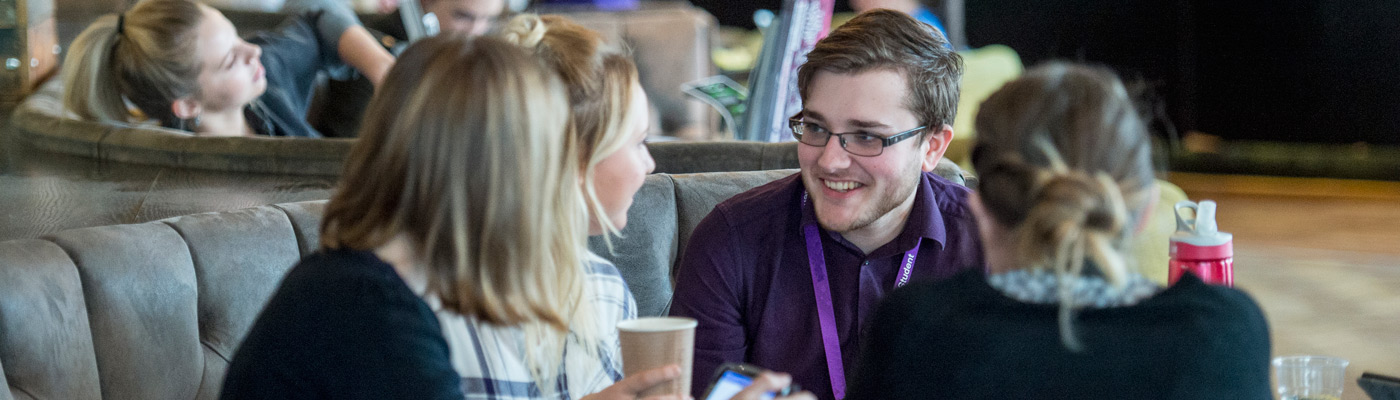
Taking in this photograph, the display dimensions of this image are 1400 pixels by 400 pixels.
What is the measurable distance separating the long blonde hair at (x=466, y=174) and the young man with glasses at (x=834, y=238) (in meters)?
0.58

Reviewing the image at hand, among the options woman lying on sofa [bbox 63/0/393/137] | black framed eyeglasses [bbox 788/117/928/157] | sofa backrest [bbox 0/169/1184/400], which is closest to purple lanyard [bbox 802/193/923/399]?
black framed eyeglasses [bbox 788/117/928/157]

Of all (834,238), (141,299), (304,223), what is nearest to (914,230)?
(834,238)

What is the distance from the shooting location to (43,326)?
1.35m

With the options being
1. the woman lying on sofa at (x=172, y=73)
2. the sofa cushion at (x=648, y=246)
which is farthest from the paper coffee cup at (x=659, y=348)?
the woman lying on sofa at (x=172, y=73)

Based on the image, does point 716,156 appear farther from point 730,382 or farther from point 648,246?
point 730,382

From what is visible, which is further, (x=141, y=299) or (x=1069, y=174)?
(x=141, y=299)

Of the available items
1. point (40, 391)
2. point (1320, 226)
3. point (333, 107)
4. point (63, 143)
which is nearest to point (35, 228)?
point (40, 391)

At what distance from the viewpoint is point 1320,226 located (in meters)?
5.82

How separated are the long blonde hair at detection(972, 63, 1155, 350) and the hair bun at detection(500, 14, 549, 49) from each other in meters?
0.61

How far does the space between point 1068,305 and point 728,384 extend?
32 centimetres

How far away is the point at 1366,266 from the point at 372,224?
5.01 m

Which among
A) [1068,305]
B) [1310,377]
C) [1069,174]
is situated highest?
[1069,174]

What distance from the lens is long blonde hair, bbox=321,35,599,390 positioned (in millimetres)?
974

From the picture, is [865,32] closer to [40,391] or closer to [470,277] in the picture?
[470,277]
